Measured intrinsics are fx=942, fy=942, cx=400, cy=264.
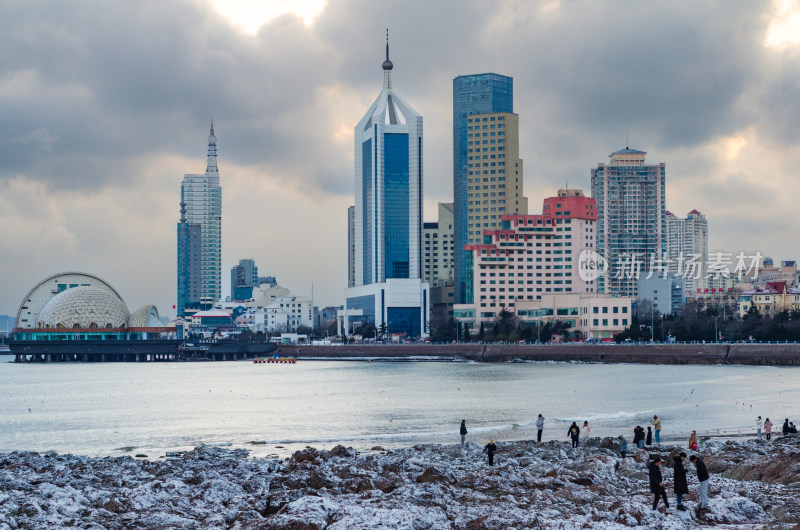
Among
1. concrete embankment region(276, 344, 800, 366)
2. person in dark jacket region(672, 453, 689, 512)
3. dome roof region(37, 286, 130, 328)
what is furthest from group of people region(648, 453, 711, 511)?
dome roof region(37, 286, 130, 328)

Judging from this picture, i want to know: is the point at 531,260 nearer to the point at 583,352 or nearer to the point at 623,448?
the point at 583,352

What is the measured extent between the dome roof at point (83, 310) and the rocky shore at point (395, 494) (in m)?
147

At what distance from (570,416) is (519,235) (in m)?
136

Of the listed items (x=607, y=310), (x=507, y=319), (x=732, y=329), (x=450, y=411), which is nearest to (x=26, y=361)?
(x=507, y=319)

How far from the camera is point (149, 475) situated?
30.7m

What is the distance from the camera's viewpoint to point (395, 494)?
23.4 metres

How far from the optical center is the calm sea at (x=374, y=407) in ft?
161

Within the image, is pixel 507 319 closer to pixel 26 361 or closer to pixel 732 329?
pixel 732 329

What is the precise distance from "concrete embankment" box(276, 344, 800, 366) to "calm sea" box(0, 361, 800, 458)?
6.26 metres

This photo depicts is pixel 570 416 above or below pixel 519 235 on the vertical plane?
below

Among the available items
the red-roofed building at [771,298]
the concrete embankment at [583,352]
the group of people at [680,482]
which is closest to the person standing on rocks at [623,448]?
the group of people at [680,482]

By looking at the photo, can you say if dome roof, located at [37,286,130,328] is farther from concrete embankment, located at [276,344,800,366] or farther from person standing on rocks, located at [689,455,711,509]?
person standing on rocks, located at [689,455,711,509]

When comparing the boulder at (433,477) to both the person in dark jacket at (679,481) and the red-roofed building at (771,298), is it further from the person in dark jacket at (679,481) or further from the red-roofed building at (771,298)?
the red-roofed building at (771,298)

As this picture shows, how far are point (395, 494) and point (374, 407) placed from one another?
44.8 meters
